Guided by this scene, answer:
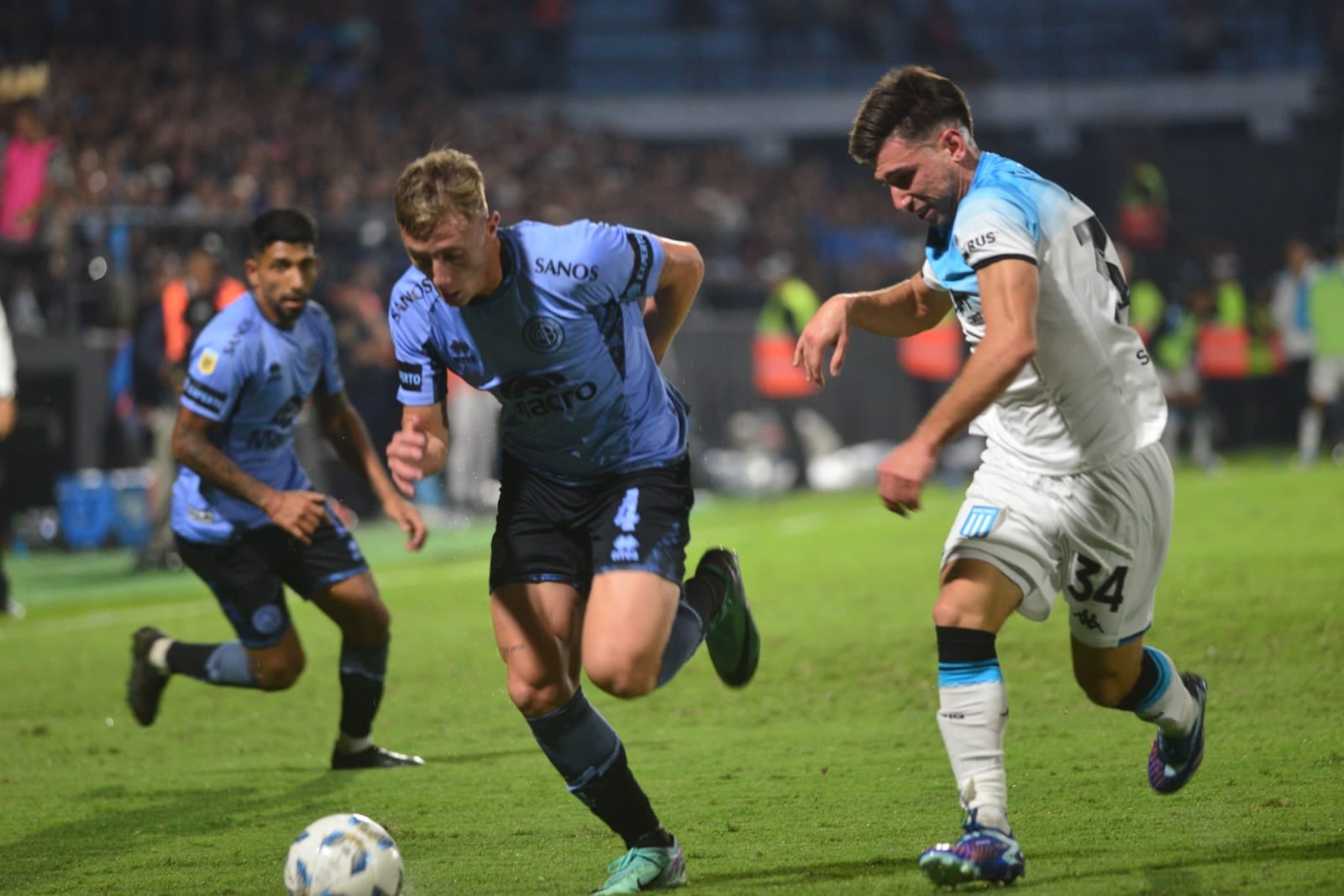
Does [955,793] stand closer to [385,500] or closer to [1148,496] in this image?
[1148,496]

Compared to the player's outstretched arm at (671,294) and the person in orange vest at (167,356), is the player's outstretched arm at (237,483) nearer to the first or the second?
the player's outstretched arm at (671,294)

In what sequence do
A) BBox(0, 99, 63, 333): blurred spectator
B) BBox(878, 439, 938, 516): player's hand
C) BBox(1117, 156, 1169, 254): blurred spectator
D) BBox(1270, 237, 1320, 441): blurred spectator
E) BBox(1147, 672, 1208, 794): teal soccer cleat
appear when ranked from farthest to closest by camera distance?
A: BBox(1117, 156, 1169, 254): blurred spectator
BBox(1270, 237, 1320, 441): blurred spectator
BBox(0, 99, 63, 333): blurred spectator
BBox(1147, 672, 1208, 794): teal soccer cleat
BBox(878, 439, 938, 516): player's hand

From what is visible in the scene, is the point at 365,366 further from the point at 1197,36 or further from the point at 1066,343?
the point at 1197,36

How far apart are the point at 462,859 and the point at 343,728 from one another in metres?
1.88

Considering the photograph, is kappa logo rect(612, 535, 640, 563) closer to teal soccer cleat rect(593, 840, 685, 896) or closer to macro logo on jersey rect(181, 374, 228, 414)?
teal soccer cleat rect(593, 840, 685, 896)

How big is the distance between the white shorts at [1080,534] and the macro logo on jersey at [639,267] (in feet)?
3.57

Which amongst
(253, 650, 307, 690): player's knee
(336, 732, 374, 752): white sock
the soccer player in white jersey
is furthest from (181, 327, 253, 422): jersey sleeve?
the soccer player in white jersey

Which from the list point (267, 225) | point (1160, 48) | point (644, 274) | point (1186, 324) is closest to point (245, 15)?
point (1186, 324)

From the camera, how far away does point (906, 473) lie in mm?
4133

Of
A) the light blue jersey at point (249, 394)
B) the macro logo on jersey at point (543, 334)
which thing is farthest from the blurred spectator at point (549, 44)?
the macro logo on jersey at point (543, 334)

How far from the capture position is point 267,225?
6859 millimetres

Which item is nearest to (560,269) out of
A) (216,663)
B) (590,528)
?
(590,528)

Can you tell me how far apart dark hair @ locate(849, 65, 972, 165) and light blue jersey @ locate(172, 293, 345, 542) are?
304cm

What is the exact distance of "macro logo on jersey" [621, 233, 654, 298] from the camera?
493 cm
